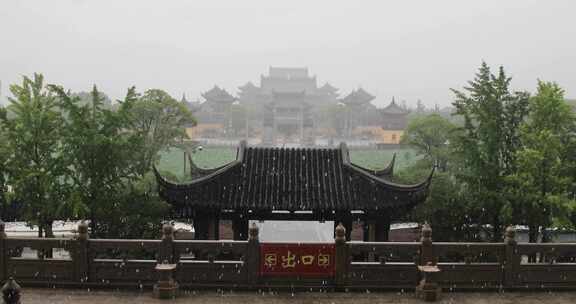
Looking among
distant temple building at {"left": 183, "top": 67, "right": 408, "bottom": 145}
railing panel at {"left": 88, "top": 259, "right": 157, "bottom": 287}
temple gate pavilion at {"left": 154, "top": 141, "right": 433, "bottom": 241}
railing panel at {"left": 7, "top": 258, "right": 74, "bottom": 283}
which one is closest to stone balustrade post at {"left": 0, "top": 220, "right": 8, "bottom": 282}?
railing panel at {"left": 7, "top": 258, "right": 74, "bottom": 283}

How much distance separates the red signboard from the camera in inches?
458

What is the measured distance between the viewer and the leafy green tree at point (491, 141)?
17.1 metres

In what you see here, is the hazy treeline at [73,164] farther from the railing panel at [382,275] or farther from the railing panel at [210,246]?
the railing panel at [382,275]

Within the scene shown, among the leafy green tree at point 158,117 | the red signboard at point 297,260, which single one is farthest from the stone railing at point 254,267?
the leafy green tree at point 158,117

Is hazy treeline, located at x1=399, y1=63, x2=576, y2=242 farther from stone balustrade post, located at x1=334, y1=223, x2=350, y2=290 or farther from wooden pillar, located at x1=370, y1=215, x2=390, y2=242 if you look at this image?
stone balustrade post, located at x1=334, y1=223, x2=350, y2=290

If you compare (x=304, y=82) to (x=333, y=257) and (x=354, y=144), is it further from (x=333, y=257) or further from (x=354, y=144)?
(x=333, y=257)

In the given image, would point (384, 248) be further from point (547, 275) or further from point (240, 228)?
point (240, 228)

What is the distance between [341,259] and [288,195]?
109 inches

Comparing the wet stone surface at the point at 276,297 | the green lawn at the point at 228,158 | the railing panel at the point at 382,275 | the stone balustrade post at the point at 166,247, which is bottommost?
the wet stone surface at the point at 276,297

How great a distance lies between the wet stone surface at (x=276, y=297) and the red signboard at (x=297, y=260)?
1.70 ft

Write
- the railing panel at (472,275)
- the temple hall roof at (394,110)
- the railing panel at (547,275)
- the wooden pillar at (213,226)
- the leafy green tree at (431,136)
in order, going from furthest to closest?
the temple hall roof at (394,110)
the leafy green tree at (431,136)
the wooden pillar at (213,226)
the railing panel at (547,275)
the railing panel at (472,275)

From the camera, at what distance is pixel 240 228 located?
563 inches

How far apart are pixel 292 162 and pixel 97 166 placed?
6115mm

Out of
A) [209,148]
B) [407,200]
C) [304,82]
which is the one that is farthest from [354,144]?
[407,200]
